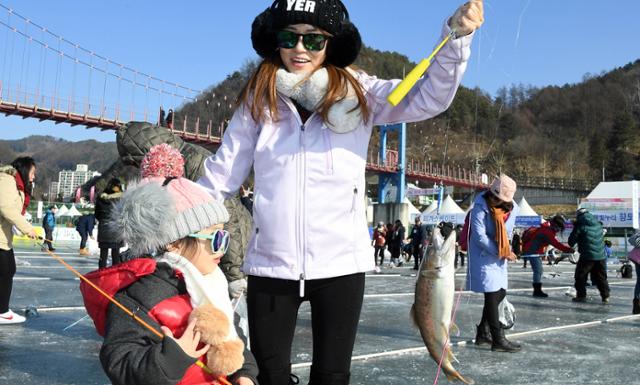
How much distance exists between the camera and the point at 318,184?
1984 millimetres

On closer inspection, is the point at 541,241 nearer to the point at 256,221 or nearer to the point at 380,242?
the point at 380,242

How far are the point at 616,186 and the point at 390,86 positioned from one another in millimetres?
27968

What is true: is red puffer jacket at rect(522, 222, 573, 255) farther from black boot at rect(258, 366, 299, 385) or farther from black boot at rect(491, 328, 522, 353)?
black boot at rect(258, 366, 299, 385)

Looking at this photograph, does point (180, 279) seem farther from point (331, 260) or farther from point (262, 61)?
point (262, 61)

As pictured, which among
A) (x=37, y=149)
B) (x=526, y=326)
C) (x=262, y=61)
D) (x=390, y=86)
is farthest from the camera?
(x=37, y=149)

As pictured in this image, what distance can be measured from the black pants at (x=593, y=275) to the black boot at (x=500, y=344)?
4726 mm

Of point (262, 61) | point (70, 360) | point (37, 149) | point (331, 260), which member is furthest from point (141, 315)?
point (37, 149)

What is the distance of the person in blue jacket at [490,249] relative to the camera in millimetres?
4984

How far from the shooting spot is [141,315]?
158 cm

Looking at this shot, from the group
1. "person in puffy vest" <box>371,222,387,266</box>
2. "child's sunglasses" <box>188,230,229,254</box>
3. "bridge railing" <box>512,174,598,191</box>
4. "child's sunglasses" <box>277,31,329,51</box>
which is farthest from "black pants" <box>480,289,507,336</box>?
"bridge railing" <box>512,174,598,191</box>

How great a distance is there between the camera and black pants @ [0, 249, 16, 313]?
5.20m

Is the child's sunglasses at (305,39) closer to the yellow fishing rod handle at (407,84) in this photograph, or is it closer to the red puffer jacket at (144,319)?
the yellow fishing rod handle at (407,84)

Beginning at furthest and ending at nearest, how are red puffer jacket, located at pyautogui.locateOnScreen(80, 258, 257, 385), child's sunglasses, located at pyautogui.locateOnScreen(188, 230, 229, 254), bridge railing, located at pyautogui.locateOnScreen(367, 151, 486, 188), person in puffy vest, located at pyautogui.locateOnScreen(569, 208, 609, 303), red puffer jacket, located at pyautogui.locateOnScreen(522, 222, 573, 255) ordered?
bridge railing, located at pyautogui.locateOnScreen(367, 151, 486, 188) → red puffer jacket, located at pyautogui.locateOnScreen(522, 222, 573, 255) → person in puffy vest, located at pyautogui.locateOnScreen(569, 208, 609, 303) → child's sunglasses, located at pyautogui.locateOnScreen(188, 230, 229, 254) → red puffer jacket, located at pyautogui.locateOnScreen(80, 258, 257, 385)

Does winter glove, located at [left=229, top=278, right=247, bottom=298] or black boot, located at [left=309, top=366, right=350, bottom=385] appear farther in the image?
winter glove, located at [left=229, top=278, right=247, bottom=298]
